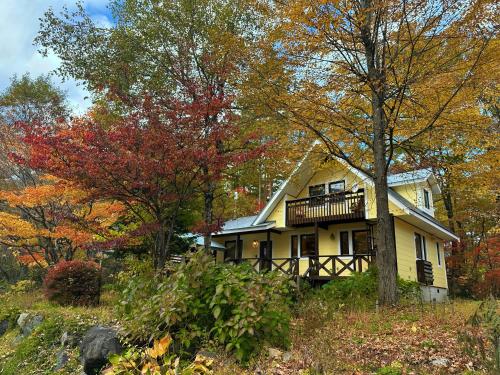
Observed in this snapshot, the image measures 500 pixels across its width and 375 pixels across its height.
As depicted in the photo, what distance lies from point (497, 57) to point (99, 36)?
1312 cm

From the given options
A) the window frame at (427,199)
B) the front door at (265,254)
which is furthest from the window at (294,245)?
the window frame at (427,199)

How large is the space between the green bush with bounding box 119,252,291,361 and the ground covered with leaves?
0.32 metres

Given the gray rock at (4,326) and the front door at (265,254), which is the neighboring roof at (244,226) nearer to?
the front door at (265,254)

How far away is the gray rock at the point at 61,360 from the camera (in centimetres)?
774

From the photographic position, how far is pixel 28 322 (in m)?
10.3

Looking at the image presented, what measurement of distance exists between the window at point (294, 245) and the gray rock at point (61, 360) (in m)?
12.9

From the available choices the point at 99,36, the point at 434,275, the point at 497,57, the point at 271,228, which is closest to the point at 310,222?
the point at 271,228

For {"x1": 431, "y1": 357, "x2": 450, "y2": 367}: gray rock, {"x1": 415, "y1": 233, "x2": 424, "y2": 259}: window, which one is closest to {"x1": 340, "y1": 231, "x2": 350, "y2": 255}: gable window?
{"x1": 415, "y1": 233, "x2": 424, "y2": 259}: window

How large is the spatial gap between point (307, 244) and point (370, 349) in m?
13.8

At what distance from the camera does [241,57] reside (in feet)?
35.1

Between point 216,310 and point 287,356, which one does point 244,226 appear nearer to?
point 216,310

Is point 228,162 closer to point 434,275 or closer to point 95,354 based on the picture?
point 95,354

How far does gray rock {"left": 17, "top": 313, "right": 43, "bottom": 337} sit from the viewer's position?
9906 millimetres

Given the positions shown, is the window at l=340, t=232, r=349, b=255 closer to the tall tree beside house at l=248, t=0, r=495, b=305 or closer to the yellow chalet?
the yellow chalet
